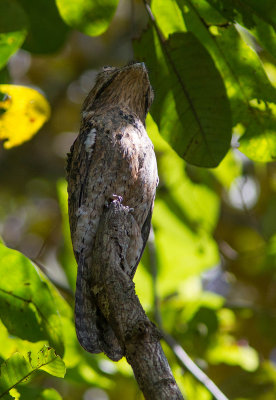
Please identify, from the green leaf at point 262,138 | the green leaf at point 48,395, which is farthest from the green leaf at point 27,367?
the green leaf at point 262,138

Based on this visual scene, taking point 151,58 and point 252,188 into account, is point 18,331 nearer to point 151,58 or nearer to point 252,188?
point 151,58

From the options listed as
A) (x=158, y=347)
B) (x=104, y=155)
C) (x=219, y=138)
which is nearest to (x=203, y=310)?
(x=219, y=138)

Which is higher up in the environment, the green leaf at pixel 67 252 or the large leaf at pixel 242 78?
the large leaf at pixel 242 78

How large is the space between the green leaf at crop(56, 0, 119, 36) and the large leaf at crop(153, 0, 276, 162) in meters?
0.19

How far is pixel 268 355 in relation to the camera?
471 cm

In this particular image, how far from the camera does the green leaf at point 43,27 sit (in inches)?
111

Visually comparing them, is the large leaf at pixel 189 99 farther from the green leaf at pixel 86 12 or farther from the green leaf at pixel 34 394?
the green leaf at pixel 34 394

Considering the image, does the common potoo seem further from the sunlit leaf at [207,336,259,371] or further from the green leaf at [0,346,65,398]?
the sunlit leaf at [207,336,259,371]

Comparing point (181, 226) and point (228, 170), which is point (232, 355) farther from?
point (228, 170)

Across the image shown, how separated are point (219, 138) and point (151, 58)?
44cm

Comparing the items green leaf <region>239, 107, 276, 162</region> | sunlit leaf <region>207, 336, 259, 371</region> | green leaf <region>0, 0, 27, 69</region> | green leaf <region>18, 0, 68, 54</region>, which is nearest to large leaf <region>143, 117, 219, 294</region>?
sunlit leaf <region>207, 336, 259, 371</region>

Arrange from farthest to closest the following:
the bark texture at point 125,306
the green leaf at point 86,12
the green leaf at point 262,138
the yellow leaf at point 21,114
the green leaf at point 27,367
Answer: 1. the yellow leaf at point 21,114
2. the green leaf at point 262,138
3. the green leaf at point 86,12
4. the green leaf at point 27,367
5. the bark texture at point 125,306

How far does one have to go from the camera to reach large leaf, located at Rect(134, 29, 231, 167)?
7.65 ft

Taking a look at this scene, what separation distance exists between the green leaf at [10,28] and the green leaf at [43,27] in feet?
1.10
